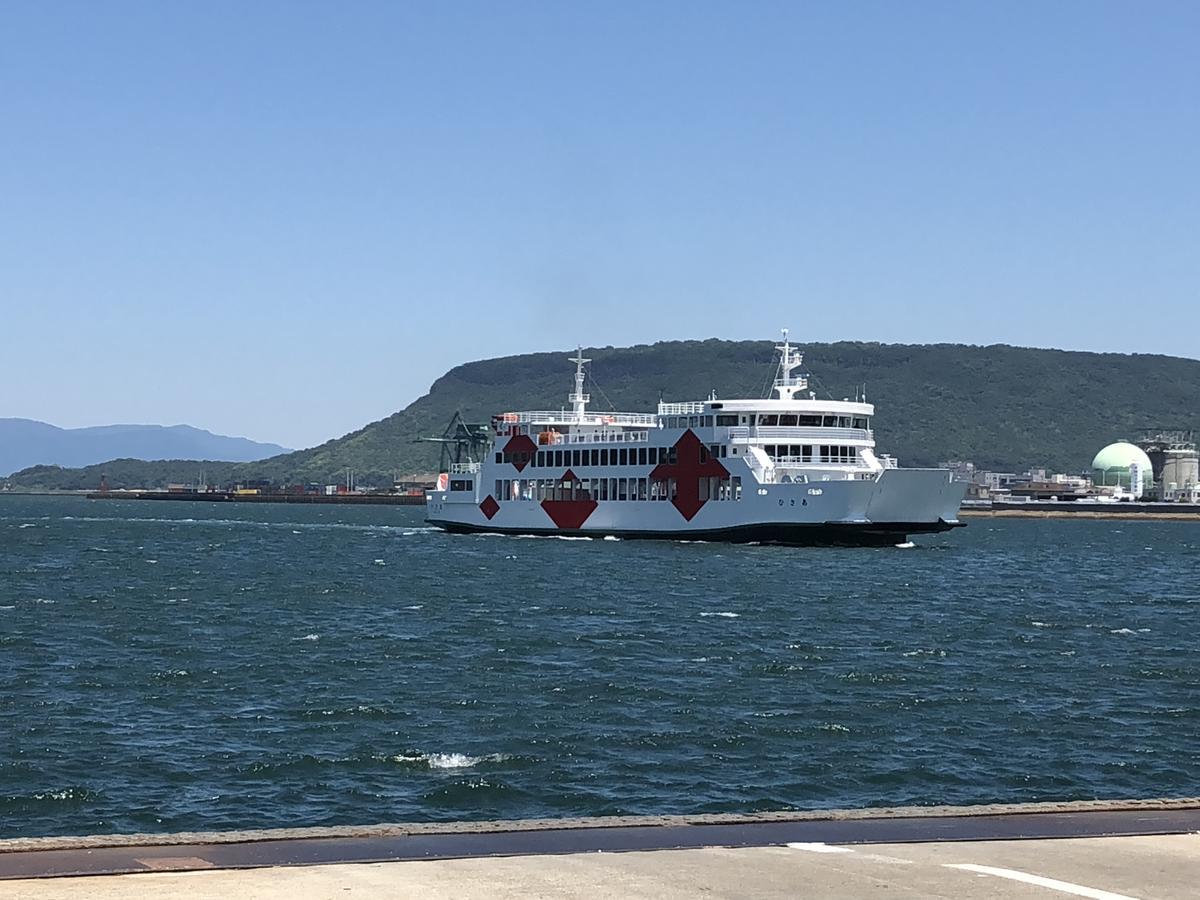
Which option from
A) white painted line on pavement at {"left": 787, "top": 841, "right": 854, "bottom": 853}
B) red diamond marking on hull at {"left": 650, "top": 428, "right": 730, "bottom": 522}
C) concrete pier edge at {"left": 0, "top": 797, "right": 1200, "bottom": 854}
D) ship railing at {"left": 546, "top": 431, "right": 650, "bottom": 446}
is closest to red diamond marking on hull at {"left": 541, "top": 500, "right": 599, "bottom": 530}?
ship railing at {"left": 546, "top": 431, "right": 650, "bottom": 446}

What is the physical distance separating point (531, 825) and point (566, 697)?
1484 centimetres

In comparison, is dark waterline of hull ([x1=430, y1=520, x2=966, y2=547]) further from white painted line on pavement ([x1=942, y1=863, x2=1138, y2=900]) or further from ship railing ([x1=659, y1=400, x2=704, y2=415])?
white painted line on pavement ([x1=942, y1=863, x2=1138, y2=900])

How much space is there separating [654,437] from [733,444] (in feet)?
23.3

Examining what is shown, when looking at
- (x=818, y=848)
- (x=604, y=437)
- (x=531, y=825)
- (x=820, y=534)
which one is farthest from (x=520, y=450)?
(x=818, y=848)

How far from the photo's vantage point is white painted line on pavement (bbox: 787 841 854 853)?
13.6 m

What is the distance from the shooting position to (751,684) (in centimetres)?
3158

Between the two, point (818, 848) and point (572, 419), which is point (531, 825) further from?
point (572, 419)

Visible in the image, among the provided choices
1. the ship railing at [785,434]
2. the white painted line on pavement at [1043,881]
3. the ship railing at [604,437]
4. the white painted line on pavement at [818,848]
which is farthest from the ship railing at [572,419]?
the white painted line on pavement at [1043,881]

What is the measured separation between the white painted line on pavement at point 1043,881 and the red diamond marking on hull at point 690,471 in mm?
73924

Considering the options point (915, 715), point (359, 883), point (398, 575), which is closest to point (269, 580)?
point (398, 575)

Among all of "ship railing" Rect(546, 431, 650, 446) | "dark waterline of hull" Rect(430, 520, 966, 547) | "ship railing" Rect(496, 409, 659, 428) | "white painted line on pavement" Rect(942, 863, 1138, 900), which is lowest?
"white painted line on pavement" Rect(942, 863, 1138, 900)

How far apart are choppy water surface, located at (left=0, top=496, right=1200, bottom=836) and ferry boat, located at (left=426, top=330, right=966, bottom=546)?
19.9 metres

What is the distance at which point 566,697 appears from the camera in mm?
29562

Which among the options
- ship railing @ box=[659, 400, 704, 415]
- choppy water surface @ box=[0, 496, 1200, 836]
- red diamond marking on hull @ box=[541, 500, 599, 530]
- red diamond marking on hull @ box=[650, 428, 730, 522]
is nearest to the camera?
choppy water surface @ box=[0, 496, 1200, 836]
